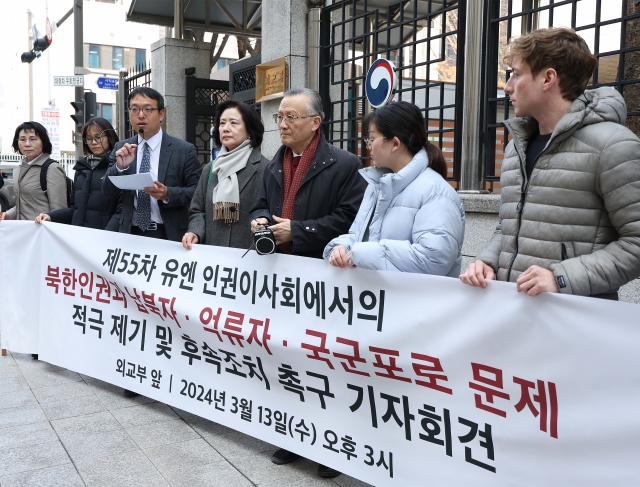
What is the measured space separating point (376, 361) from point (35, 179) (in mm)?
4239

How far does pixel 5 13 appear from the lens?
4762 centimetres

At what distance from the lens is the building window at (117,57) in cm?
4047

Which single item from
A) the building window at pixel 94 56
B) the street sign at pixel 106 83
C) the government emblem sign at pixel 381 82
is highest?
the building window at pixel 94 56

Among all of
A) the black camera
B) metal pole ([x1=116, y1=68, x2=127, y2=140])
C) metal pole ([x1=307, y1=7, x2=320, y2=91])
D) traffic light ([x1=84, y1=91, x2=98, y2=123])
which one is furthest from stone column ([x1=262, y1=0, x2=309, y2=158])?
traffic light ([x1=84, y1=91, x2=98, y2=123])

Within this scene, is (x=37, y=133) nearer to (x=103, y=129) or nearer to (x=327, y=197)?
(x=103, y=129)

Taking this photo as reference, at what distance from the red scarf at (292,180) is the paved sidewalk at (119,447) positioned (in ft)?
3.82

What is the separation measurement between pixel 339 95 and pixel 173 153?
3.53 metres

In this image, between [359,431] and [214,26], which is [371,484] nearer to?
[359,431]

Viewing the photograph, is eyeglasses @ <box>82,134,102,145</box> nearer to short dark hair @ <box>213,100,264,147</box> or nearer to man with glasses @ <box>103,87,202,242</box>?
man with glasses @ <box>103,87,202,242</box>

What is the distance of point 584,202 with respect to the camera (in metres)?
2.39

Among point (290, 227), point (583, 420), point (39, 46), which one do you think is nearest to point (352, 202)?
point (290, 227)

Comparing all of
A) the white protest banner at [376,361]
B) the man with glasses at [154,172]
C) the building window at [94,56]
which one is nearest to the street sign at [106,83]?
the man with glasses at [154,172]

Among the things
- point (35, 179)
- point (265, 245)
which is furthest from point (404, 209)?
point (35, 179)

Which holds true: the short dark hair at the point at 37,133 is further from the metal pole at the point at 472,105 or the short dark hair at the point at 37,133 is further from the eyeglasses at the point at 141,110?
the metal pole at the point at 472,105
